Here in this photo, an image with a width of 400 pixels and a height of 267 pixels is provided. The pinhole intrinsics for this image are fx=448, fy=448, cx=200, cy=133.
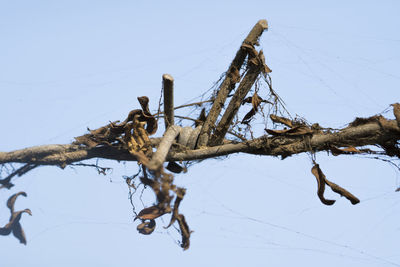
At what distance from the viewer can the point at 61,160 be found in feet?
11.7

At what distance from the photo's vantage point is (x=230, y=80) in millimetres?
3535

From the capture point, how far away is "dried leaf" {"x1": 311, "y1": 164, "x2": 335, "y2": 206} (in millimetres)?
3238

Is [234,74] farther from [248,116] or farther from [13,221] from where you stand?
[13,221]

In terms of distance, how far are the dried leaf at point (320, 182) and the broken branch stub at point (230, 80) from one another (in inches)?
33.1

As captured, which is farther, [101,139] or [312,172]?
[101,139]

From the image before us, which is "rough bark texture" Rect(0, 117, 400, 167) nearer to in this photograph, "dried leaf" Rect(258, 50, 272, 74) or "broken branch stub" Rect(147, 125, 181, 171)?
"broken branch stub" Rect(147, 125, 181, 171)

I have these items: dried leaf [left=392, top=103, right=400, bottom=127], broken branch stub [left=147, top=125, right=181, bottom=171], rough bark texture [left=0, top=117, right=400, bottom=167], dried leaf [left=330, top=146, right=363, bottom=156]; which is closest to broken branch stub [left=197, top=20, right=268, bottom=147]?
rough bark texture [left=0, top=117, right=400, bottom=167]

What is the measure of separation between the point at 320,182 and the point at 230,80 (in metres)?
1.04

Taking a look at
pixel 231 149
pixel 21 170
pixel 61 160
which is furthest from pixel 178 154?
pixel 21 170

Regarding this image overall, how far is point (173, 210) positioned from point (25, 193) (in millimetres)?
1804

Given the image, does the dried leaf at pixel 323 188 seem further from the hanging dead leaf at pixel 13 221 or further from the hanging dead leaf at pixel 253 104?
the hanging dead leaf at pixel 13 221

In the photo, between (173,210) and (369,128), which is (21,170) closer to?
(173,210)

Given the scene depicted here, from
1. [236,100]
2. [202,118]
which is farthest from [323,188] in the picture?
[202,118]

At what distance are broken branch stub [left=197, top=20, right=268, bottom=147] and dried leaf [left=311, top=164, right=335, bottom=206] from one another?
0.84 metres
